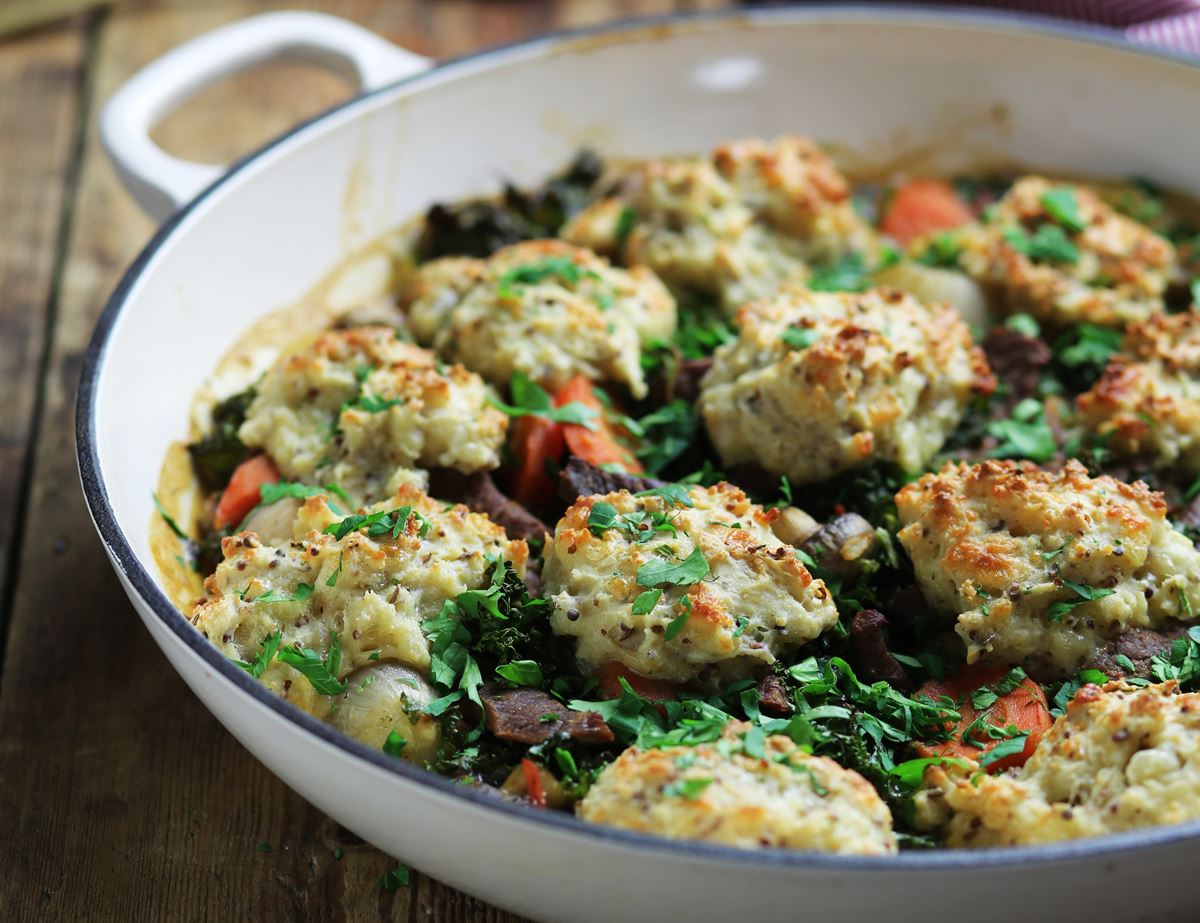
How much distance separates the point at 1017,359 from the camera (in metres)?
4.47

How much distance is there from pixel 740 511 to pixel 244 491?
1520mm

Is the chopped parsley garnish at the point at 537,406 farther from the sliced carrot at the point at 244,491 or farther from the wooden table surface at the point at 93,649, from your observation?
the wooden table surface at the point at 93,649

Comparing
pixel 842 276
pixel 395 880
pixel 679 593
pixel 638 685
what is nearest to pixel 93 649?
pixel 395 880

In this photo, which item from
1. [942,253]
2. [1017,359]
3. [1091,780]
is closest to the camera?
[1091,780]

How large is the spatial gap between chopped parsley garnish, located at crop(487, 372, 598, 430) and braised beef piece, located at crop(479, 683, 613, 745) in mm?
1018

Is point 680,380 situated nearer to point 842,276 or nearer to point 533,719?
point 842,276

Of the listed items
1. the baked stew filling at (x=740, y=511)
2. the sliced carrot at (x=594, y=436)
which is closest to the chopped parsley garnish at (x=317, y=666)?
the baked stew filling at (x=740, y=511)

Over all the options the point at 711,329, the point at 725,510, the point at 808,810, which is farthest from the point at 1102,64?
the point at 808,810

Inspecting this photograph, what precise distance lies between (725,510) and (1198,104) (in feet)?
9.51

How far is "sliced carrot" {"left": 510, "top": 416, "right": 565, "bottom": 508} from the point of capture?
13.6 feet

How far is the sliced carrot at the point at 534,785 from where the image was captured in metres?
3.17

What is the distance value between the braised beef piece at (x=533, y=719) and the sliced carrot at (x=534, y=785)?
79mm

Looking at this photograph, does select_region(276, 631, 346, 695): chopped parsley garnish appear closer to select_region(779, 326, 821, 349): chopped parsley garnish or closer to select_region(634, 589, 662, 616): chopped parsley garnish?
select_region(634, 589, 662, 616): chopped parsley garnish

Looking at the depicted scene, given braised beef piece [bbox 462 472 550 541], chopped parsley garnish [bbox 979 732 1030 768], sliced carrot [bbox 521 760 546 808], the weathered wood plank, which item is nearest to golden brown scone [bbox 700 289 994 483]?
braised beef piece [bbox 462 472 550 541]
